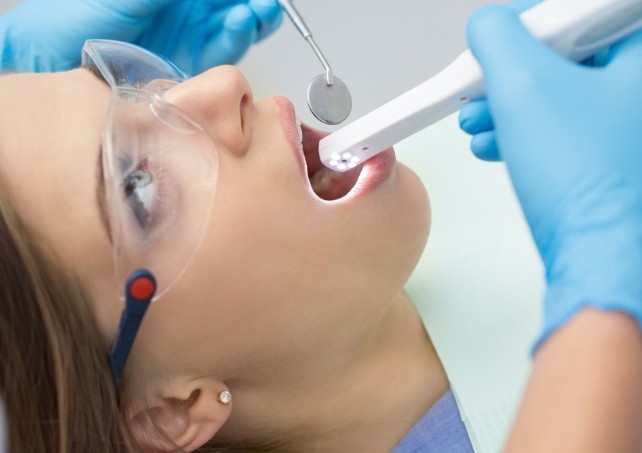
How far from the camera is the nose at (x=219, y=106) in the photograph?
823 millimetres

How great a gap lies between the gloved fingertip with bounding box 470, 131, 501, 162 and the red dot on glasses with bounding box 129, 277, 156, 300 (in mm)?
422

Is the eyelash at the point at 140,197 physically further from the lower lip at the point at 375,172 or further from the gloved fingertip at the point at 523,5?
the gloved fingertip at the point at 523,5

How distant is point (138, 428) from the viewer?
2.86ft

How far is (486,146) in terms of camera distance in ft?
2.61

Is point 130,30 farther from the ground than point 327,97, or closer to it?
farther from the ground

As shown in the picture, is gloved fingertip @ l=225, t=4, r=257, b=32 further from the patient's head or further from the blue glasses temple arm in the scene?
the blue glasses temple arm

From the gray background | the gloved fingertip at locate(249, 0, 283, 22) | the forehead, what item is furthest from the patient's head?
the gray background

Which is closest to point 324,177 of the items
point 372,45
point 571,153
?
point 571,153

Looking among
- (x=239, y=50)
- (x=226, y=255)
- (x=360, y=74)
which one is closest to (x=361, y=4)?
(x=360, y=74)

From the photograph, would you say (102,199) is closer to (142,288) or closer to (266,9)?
(142,288)

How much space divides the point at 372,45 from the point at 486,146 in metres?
0.93

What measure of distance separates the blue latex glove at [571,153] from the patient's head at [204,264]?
28 centimetres

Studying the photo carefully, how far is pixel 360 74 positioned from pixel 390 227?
0.86 m

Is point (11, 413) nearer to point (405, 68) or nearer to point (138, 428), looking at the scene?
point (138, 428)
